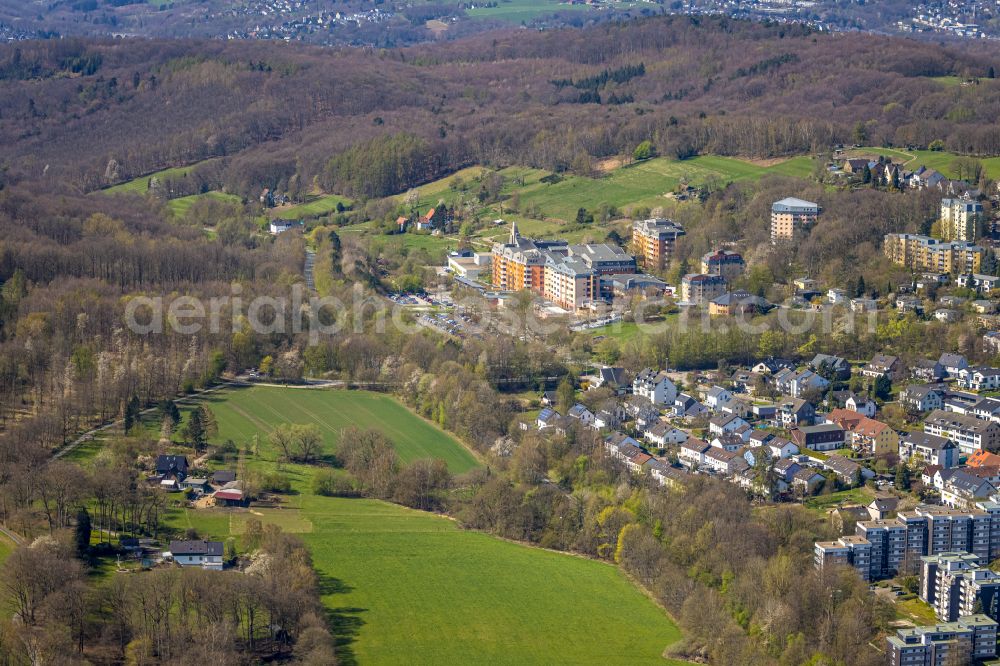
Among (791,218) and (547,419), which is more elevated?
(791,218)

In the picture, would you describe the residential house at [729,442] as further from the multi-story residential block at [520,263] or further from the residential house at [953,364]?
the multi-story residential block at [520,263]

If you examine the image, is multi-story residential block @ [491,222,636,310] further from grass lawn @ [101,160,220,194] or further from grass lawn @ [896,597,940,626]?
grass lawn @ [101,160,220,194]

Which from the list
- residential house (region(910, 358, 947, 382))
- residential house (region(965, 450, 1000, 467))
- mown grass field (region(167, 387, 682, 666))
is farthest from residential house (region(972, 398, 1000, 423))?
mown grass field (region(167, 387, 682, 666))

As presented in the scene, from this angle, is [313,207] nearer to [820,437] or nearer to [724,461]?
[820,437]

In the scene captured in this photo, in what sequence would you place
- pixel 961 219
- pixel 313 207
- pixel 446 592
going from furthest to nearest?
1. pixel 313 207
2. pixel 961 219
3. pixel 446 592

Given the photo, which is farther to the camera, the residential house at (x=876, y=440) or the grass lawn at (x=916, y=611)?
the residential house at (x=876, y=440)

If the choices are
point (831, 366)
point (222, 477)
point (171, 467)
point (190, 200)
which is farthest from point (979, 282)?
point (190, 200)

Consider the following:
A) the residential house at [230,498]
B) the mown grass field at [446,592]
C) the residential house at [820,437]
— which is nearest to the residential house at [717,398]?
the residential house at [820,437]
